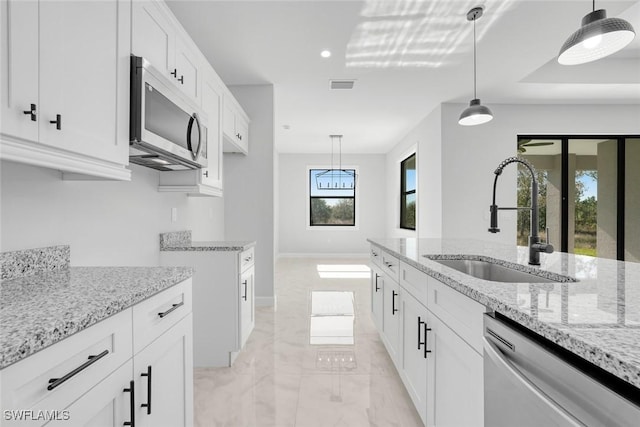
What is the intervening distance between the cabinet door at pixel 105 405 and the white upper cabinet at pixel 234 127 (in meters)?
2.47

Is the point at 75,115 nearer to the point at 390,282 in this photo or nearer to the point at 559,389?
the point at 559,389

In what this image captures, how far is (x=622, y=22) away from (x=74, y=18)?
2269mm

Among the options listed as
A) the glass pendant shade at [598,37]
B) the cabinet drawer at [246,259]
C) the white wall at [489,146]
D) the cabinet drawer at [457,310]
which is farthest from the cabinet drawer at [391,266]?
the white wall at [489,146]

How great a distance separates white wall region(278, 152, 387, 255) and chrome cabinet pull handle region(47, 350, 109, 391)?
25.3ft

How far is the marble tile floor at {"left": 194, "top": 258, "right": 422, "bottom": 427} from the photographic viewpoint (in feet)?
6.09

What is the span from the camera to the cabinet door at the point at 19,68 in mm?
902

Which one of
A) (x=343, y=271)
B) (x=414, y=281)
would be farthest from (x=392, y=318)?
(x=343, y=271)

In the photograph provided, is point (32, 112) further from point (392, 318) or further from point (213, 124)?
point (392, 318)

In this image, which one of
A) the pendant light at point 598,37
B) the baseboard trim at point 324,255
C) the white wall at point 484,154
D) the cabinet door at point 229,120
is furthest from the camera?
the baseboard trim at point 324,255

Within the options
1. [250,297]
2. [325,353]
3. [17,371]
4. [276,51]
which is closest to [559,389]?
[17,371]

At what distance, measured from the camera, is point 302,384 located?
2215mm

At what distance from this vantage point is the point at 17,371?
64 cm

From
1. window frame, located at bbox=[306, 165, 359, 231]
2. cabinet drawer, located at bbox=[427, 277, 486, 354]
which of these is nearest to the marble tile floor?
cabinet drawer, located at bbox=[427, 277, 486, 354]

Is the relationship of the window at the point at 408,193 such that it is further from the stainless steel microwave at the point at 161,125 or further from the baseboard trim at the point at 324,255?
the stainless steel microwave at the point at 161,125
